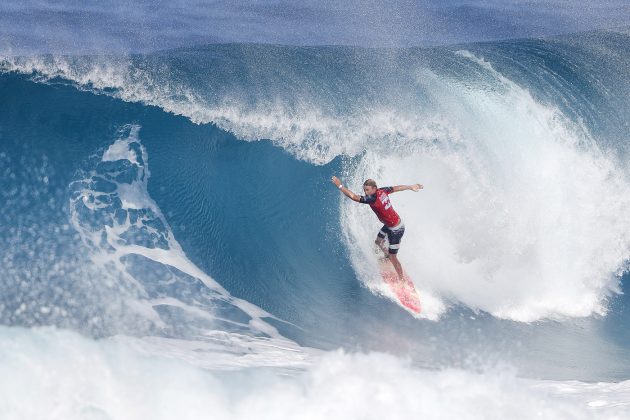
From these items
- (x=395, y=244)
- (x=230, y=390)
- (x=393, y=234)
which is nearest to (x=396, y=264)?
(x=395, y=244)

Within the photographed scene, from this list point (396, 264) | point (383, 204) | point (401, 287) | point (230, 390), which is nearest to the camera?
point (230, 390)

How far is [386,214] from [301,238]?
5.63 feet

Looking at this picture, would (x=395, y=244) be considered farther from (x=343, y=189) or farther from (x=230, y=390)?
(x=230, y=390)

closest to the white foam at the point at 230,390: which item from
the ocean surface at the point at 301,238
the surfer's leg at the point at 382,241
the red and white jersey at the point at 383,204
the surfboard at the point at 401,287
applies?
the ocean surface at the point at 301,238

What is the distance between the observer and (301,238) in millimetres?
10164

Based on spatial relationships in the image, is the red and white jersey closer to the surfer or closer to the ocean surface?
the surfer

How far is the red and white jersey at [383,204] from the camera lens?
867 centimetres

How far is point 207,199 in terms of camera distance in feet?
33.2

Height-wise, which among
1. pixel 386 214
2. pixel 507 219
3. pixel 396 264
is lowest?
pixel 396 264

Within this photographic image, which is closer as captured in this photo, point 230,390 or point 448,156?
point 230,390

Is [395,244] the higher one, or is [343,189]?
[343,189]

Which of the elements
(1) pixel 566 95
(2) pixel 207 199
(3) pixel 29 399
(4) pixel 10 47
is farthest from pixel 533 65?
(3) pixel 29 399

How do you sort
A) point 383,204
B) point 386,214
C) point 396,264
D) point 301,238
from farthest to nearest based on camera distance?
1. point 301,238
2. point 396,264
3. point 386,214
4. point 383,204

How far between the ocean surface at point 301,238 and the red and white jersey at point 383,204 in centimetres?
101
